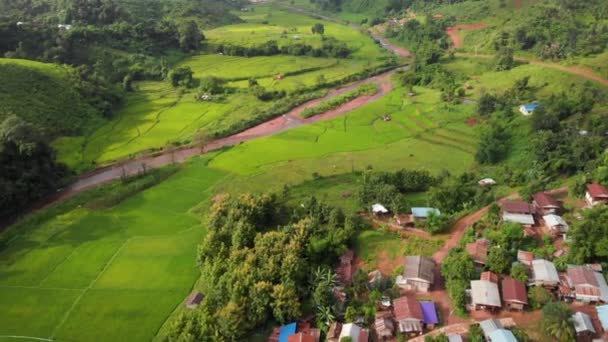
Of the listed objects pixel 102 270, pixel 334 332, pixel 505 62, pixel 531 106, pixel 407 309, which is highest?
pixel 505 62

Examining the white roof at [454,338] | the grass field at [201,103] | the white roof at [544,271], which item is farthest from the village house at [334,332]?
the grass field at [201,103]

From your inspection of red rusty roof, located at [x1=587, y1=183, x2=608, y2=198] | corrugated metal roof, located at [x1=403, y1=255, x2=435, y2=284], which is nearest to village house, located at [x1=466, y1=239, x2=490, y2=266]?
corrugated metal roof, located at [x1=403, y1=255, x2=435, y2=284]

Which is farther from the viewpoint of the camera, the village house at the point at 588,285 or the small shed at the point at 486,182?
the small shed at the point at 486,182

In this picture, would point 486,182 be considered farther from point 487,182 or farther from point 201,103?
point 201,103

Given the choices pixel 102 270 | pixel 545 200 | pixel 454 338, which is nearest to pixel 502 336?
pixel 454 338

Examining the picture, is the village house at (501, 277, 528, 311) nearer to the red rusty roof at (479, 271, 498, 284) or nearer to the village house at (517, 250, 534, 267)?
the red rusty roof at (479, 271, 498, 284)

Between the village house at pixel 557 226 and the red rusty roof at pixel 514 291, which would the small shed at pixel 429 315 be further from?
the village house at pixel 557 226
